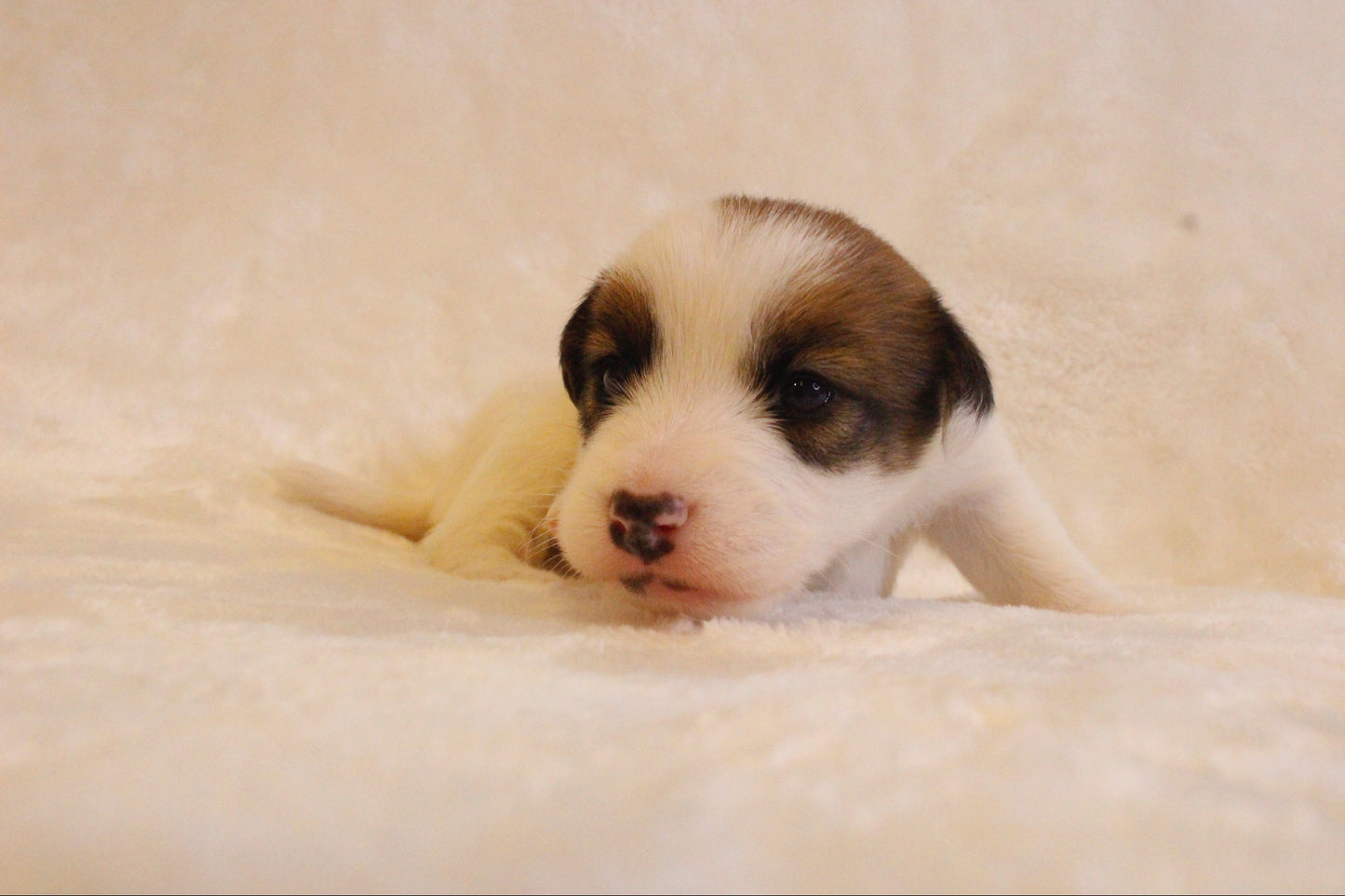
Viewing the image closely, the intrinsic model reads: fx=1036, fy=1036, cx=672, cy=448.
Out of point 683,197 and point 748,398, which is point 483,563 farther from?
point 683,197

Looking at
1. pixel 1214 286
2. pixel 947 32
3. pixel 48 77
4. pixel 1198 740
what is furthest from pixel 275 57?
pixel 1198 740

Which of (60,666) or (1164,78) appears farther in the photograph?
(1164,78)

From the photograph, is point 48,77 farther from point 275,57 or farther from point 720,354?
point 720,354

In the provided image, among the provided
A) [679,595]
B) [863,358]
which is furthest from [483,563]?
[863,358]

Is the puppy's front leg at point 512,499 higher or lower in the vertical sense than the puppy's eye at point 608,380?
lower

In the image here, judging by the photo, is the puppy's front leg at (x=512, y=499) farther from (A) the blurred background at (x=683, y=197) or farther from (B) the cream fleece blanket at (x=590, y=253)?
(A) the blurred background at (x=683, y=197)

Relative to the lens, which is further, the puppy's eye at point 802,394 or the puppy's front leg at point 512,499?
the puppy's front leg at point 512,499

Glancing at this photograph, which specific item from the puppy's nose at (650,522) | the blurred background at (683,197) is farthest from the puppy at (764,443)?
the blurred background at (683,197)
